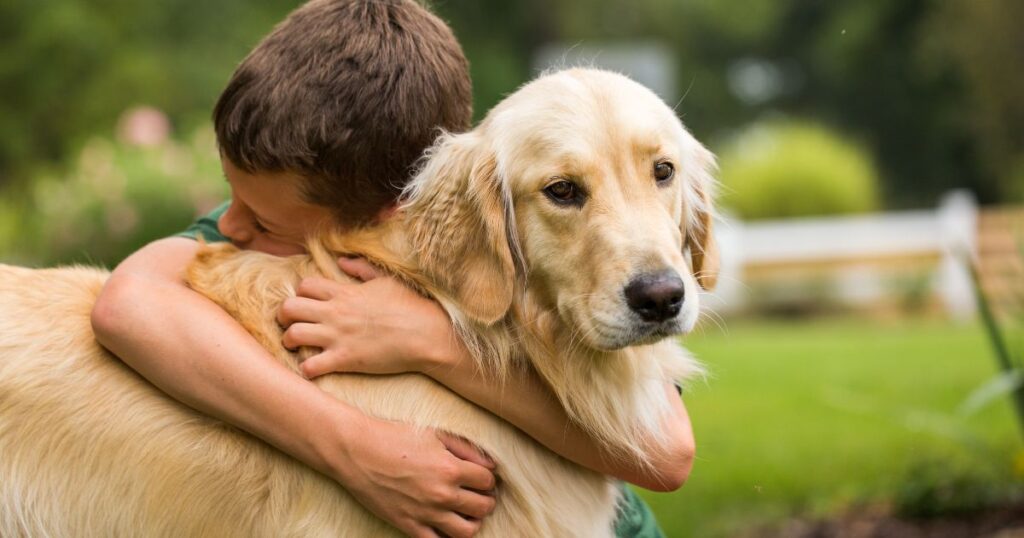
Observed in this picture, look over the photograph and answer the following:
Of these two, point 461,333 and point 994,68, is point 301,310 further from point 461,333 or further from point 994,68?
point 994,68

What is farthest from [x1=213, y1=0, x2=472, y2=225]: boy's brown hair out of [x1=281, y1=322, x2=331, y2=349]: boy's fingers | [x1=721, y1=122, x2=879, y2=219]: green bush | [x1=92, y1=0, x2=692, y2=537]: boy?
[x1=721, y1=122, x2=879, y2=219]: green bush

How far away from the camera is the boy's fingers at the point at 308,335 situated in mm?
2617

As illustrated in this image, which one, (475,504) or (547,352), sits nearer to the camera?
(475,504)

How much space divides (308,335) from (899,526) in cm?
398

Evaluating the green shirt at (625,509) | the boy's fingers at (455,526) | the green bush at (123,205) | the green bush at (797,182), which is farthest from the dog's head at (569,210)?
the green bush at (797,182)

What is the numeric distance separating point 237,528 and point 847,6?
3744 centimetres

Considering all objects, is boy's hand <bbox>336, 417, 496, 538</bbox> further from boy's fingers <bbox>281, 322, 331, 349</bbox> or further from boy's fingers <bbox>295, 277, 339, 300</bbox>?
boy's fingers <bbox>295, 277, 339, 300</bbox>

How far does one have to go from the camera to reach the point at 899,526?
5.54m

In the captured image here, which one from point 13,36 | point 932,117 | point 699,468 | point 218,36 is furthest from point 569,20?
point 699,468

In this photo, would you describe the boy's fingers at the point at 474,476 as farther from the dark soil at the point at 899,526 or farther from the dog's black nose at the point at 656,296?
the dark soil at the point at 899,526

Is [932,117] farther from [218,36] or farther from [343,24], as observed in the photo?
[343,24]

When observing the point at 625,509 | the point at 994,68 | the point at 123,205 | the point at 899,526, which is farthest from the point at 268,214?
the point at 994,68

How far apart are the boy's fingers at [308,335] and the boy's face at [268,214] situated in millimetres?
341

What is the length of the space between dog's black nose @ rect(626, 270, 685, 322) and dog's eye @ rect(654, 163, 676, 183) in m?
0.32
